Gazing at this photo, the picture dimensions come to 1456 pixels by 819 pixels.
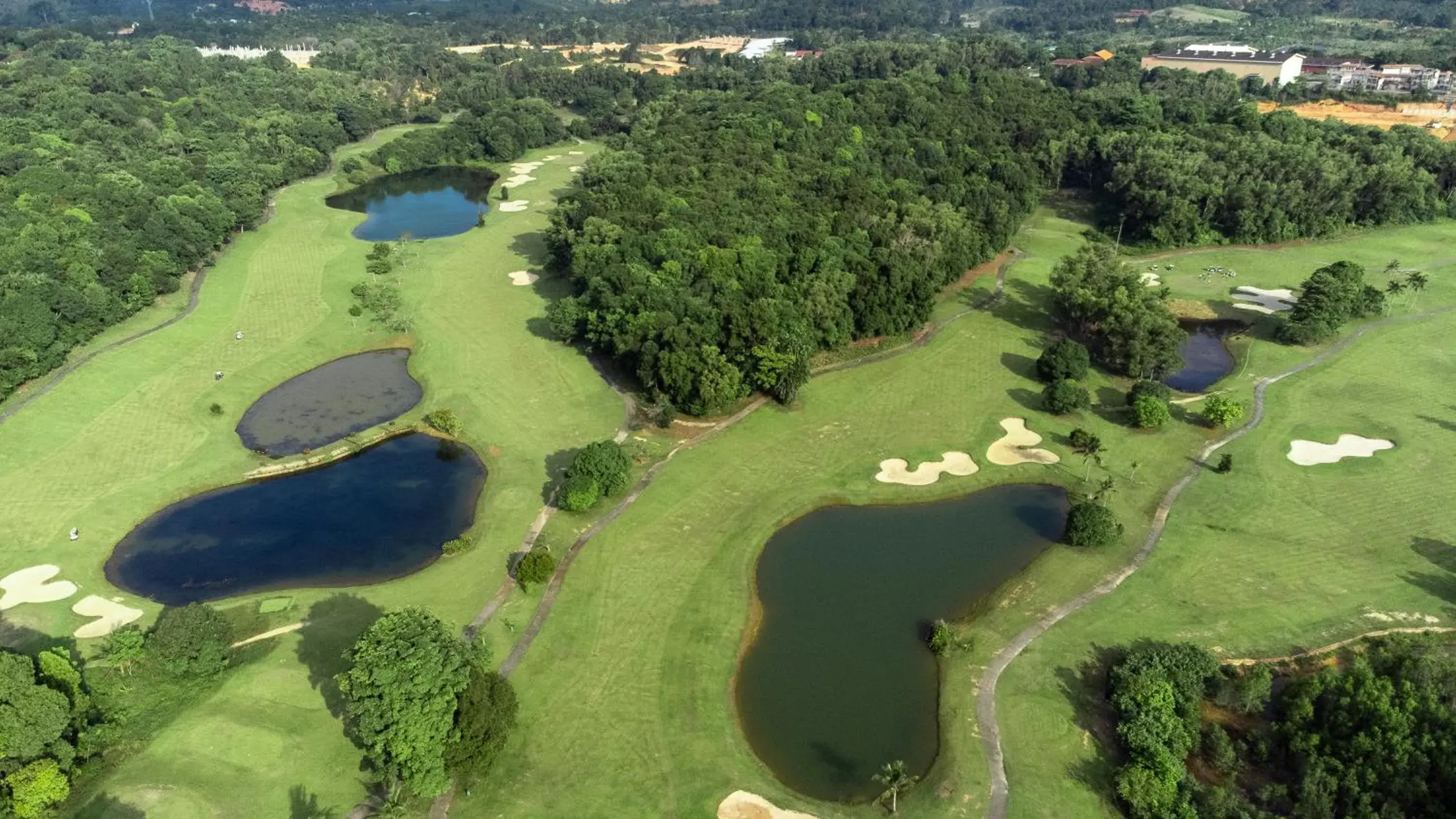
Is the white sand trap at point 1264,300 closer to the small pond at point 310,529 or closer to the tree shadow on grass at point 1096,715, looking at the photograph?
the tree shadow on grass at point 1096,715

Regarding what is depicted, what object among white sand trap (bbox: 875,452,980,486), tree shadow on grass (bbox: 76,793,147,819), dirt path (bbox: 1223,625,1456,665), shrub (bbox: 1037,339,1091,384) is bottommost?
dirt path (bbox: 1223,625,1456,665)

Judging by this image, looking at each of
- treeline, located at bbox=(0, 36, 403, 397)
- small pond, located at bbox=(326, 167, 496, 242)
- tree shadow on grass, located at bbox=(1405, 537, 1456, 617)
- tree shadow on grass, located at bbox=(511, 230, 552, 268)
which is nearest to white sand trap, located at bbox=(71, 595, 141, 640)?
treeline, located at bbox=(0, 36, 403, 397)

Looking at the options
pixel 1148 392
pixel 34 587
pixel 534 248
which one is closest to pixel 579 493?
pixel 34 587

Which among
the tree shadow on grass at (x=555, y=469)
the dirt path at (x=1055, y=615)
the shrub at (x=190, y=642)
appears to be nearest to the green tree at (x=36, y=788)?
the shrub at (x=190, y=642)

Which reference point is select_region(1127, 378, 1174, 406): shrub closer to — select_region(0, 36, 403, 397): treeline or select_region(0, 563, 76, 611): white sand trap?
select_region(0, 563, 76, 611): white sand trap

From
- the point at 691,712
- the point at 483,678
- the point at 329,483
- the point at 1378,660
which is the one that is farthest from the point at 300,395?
the point at 1378,660

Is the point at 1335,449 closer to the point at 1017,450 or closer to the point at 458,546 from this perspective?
the point at 1017,450
